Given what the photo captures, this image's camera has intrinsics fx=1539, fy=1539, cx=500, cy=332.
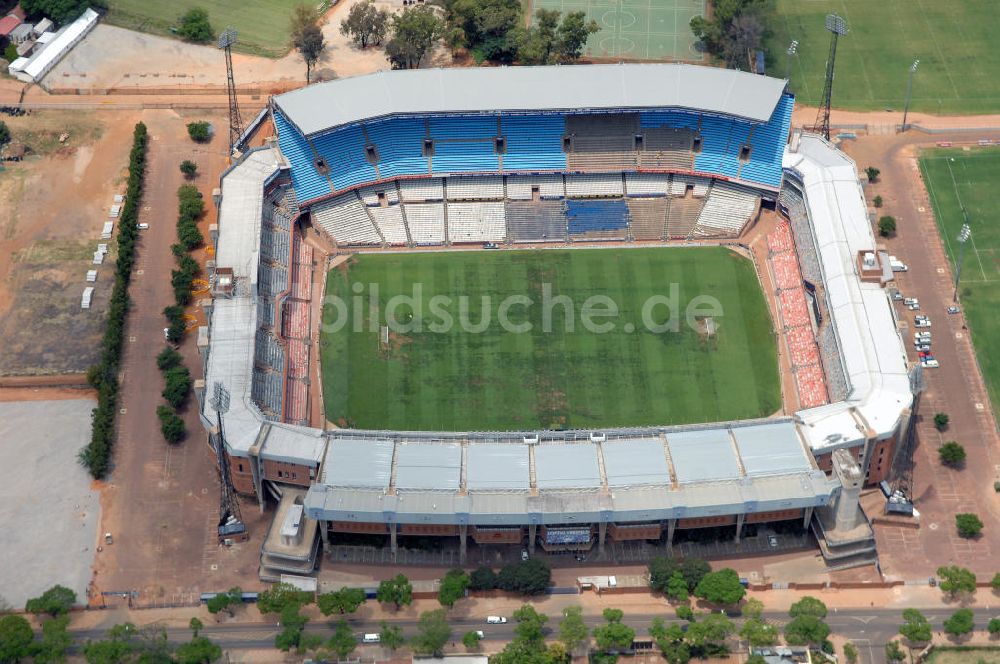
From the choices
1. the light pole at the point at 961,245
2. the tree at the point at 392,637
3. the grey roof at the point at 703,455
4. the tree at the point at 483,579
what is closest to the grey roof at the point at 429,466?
the tree at the point at 483,579

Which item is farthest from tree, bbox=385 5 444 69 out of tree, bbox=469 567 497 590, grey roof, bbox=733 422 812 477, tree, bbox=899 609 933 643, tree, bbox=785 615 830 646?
tree, bbox=899 609 933 643

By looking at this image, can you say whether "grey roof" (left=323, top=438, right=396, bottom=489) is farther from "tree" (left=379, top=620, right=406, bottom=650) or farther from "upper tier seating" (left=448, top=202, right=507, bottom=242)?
"upper tier seating" (left=448, top=202, right=507, bottom=242)

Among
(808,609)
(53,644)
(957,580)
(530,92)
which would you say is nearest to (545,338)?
(530,92)

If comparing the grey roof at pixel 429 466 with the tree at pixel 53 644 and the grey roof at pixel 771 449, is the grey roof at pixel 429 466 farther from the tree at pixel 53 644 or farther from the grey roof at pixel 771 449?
the tree at pixel 53 644

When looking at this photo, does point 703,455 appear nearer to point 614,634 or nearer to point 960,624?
point 614,634

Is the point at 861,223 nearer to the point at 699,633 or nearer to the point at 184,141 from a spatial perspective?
the point at 699,633

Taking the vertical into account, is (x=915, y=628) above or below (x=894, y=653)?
above
